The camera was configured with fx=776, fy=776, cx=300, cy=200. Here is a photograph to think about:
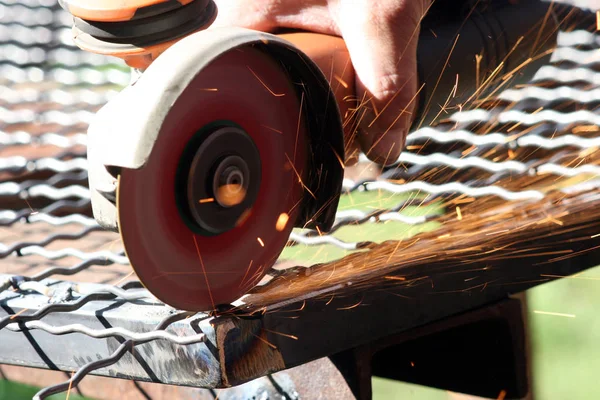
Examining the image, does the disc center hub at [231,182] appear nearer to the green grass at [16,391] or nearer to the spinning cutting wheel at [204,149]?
the spinning cutting wheel at [204,149]

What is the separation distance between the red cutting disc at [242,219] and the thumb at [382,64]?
23 cm

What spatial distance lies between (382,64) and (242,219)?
0.47 meters

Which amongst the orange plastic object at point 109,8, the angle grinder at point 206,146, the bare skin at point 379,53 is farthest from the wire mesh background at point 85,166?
the orange plastic object at point 109,8

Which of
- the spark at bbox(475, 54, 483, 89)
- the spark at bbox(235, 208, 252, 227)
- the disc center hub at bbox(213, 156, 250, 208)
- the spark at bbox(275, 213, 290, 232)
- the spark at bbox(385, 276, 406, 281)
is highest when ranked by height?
the spark at bbox(475, 54, 483, 89)

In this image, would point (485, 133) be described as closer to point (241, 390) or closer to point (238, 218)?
point (241, 390)

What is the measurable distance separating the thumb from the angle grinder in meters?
0.06

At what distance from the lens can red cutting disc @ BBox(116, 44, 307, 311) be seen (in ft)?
3.47

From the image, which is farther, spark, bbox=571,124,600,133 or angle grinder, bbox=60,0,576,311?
spark, bbox=571,124,600,133

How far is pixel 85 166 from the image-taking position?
2.62 metres

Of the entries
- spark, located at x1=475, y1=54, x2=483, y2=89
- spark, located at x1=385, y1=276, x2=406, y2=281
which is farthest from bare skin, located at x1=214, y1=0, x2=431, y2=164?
spark, located at x1=385, y1=276, x2=406, y2=281

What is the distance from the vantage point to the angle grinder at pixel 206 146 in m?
1.02

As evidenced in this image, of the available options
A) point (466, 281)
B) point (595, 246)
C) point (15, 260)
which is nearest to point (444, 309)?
point (466, 281)

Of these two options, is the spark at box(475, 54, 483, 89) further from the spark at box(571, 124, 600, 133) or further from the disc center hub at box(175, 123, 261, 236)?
the disc center hub at box(175, 123, 261, 236)

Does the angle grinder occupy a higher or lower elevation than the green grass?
higher
